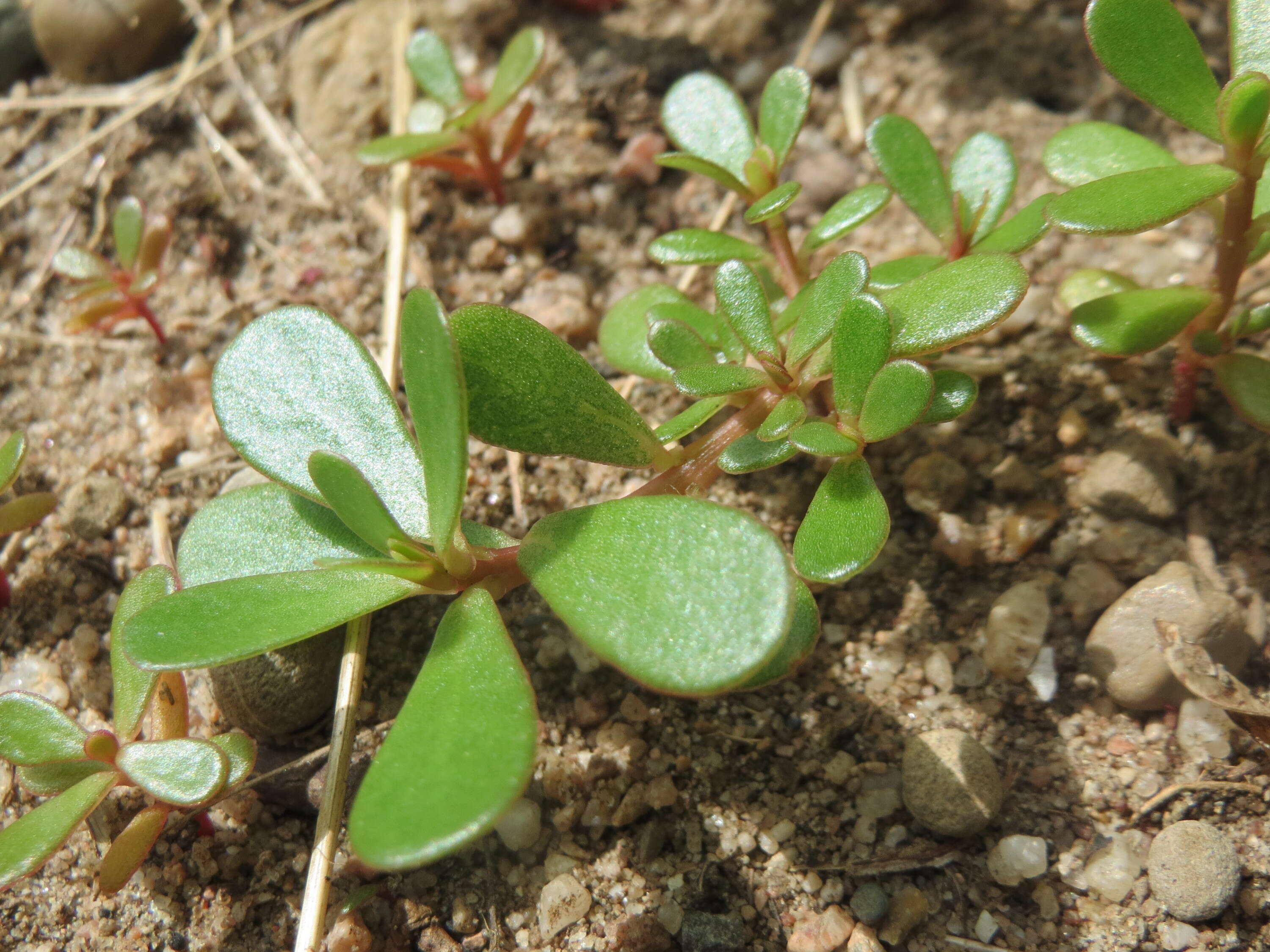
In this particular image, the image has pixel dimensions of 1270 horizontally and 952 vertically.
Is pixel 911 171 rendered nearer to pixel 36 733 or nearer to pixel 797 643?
pixel 797 643

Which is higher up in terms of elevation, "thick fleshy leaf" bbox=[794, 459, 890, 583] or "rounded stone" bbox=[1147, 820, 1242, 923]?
"thick fleshy leaf" bbox=[794, 459, 890, 583]

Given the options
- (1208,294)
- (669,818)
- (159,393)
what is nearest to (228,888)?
(669,818)

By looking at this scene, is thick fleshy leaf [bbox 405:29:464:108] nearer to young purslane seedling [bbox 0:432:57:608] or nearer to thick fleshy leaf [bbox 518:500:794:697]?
young purslane seedling [bbox 0:432:57:608]

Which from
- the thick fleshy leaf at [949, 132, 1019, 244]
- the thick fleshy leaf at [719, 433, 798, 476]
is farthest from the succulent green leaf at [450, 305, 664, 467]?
the thick fleshy leaf at [949, 132, 1019, 244]

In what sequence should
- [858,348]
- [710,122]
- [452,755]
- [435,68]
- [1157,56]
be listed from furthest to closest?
[435,68] → [710,122] → [1157,56] → [858,348] → [452,755]

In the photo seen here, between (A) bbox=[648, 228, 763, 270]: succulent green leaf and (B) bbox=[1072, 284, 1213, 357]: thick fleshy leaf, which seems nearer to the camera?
(B) bbox=[1072, 284, 1213, 357]: thick fleshy leaf

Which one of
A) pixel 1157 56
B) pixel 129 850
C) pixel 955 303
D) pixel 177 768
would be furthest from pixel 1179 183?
pixel 129 850

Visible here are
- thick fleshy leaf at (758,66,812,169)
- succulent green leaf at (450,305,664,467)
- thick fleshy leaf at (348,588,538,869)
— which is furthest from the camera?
thick fleshy leaf at (758,66,812,169)
